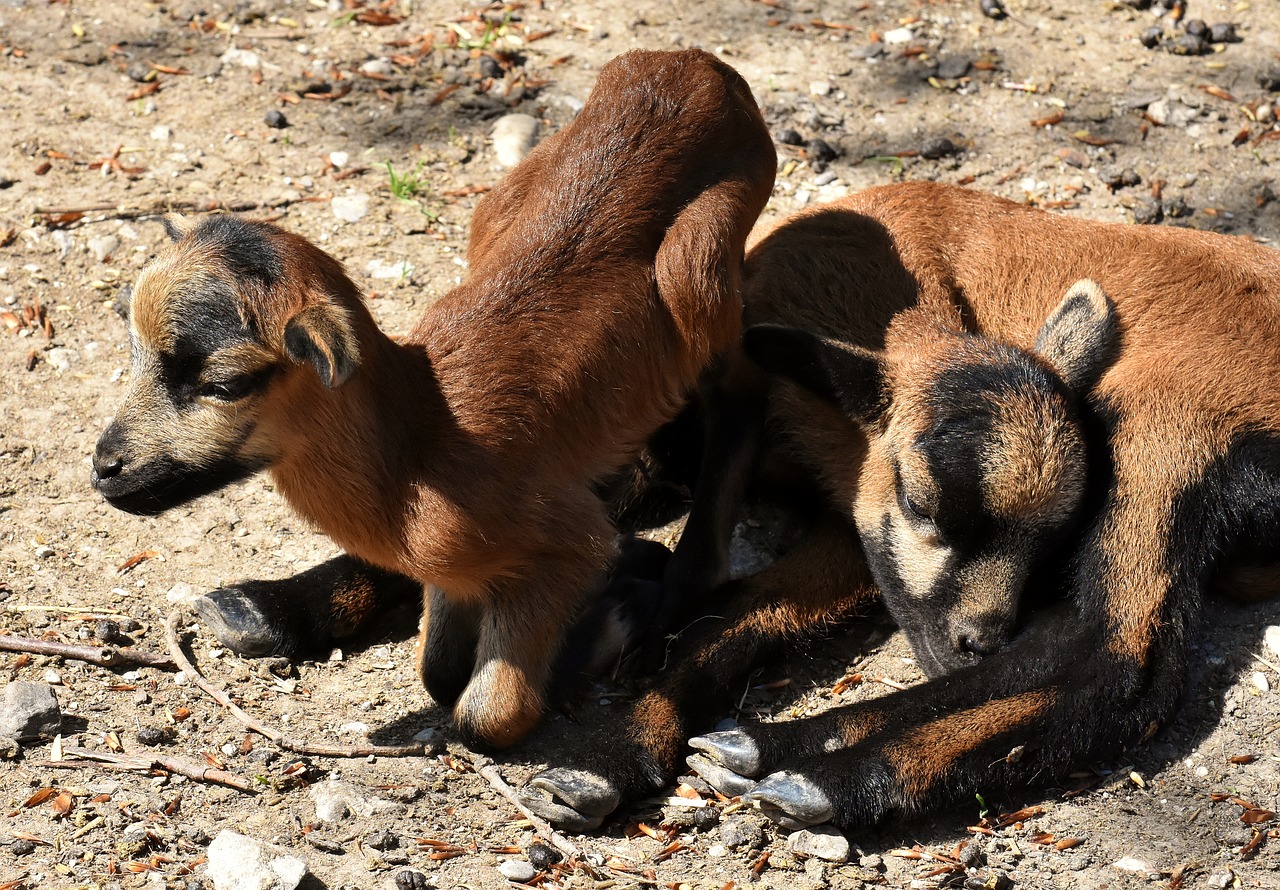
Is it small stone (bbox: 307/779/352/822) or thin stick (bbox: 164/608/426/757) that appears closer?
small stone (bbox: 307/779/352/822)

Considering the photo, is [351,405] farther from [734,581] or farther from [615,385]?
[734,581]

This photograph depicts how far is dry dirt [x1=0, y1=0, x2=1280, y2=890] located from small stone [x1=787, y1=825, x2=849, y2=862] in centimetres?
5

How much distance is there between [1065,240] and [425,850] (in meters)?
4.04

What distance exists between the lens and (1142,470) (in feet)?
17.5

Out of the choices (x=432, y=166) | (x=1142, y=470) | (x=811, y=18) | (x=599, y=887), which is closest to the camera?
(x=599, y=887)

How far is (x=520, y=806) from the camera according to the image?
4910 mm

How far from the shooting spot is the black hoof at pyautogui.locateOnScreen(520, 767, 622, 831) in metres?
4.78

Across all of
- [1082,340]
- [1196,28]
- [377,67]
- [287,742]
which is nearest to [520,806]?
[287,742]

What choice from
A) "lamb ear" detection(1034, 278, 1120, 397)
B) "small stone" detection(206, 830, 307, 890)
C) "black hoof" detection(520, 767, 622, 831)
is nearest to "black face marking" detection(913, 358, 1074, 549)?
"lamb ear" detection(1034, 278, 1120, 397)

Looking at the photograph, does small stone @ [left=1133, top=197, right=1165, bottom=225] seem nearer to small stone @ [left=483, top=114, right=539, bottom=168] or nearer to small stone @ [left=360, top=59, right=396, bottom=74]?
small stone @ [left=483, top=114, right=539, bottom=168]

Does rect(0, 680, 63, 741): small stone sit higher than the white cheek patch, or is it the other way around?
rect(0, 680, 63, 741): small stone

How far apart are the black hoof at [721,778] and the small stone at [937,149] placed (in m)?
4.62

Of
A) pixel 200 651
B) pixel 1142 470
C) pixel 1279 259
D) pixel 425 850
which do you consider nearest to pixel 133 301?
pixel 200 651

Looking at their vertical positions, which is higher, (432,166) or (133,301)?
(133,301)
